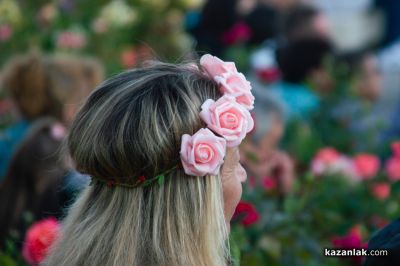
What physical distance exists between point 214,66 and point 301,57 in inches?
170

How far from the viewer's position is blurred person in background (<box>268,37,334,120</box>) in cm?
556

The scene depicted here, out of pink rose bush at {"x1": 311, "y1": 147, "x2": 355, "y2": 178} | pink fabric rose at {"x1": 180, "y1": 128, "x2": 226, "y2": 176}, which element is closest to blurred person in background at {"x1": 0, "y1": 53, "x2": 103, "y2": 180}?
pink rose bush at {"x1": 311, "y1": 147, "x2": 355, "y2": 178}

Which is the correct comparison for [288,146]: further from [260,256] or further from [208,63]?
[208,63]

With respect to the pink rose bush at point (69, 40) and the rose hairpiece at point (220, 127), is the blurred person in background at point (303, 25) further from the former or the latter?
the rose hairpiece at point (220, 127)

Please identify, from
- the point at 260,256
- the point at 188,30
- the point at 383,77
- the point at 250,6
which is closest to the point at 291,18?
the point at 250,6

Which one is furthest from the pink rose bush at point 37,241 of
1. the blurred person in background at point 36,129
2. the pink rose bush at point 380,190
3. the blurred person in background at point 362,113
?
the blurred person in background at point 362,113

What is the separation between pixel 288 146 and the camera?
5008 millimetres

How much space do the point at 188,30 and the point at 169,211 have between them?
201 inches

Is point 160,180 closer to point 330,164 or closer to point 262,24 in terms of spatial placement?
point 330,164

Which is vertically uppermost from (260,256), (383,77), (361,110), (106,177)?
(383,77)

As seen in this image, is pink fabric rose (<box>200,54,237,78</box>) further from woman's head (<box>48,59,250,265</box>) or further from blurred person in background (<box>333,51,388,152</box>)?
blurred person in background (<box>333,51,388,152</box>)

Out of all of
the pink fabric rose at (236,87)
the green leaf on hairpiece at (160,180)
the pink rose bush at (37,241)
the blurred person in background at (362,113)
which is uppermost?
the blurred person in background at (362,113)

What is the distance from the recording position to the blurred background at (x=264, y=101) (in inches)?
121

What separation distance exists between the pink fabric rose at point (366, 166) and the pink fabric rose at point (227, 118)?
2.72m
